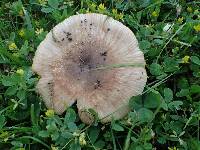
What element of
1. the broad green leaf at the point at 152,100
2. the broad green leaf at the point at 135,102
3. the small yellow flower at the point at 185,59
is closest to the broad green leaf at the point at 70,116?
the broad green leaf at the point at 135,102

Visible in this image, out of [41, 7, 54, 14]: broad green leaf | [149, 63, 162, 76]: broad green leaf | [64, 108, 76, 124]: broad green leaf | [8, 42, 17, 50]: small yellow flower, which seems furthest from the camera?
[41, 7, 54, 14]: broad green leaf

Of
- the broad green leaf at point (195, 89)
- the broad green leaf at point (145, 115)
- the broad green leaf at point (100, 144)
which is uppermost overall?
the broad green leaf at point (195, 89)

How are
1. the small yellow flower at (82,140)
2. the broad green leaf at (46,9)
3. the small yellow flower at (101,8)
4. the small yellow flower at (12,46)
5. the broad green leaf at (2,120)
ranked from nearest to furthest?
the small yellow flower at (82,140), the broad green leaf at (2,120), the small yellow flower at (12,46), the small yellow flower at (101,8), the broad green leaf at (46,9)

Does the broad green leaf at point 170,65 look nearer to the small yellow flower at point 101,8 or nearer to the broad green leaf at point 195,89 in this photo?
the broad green leaf at point 195,89

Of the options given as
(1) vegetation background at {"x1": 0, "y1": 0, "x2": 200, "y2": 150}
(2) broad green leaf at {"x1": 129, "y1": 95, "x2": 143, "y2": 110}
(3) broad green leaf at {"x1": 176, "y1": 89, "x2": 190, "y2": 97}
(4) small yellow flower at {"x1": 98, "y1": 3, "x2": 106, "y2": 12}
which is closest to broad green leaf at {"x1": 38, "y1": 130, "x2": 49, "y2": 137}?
(1) vegetation background at {"x1": 0, "y1": 0, "x2": 200, "y2": 150}

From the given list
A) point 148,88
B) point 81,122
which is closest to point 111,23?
point 148,88

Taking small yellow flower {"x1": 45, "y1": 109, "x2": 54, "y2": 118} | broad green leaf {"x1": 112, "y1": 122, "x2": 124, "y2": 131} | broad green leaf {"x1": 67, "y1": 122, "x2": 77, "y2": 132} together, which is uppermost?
small yellow flower {"x1": 45, "y1": 109, "x2": 54, "y2": 118}

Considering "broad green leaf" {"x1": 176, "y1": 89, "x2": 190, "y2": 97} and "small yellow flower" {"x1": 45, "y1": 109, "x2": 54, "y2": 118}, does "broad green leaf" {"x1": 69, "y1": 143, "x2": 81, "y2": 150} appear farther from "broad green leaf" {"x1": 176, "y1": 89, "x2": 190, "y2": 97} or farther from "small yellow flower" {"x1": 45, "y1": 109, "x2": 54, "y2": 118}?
"broad green leaf" {"x1": 176, "y1": 89, "x2": 190, "y2": 97}
